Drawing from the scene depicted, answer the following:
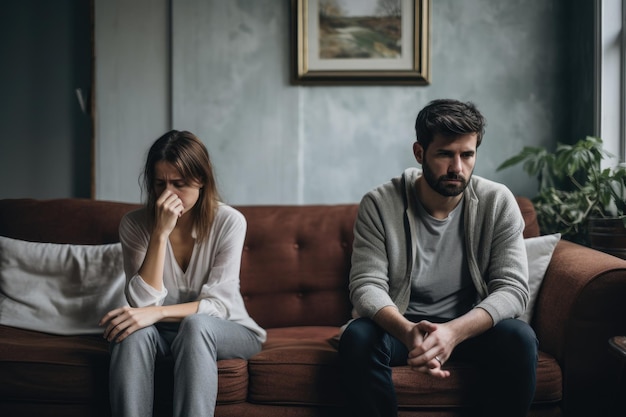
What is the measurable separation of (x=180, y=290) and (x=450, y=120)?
1.02 m

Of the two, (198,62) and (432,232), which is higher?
(198,62)

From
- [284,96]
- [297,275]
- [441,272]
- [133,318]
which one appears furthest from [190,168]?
[284,96]

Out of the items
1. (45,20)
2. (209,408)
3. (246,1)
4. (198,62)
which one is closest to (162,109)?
(198,62)

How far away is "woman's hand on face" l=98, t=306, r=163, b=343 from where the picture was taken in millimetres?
1719

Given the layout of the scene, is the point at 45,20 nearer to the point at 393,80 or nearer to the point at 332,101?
the point at 332,101

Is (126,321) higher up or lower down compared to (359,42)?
lower down

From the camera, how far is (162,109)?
2953mm

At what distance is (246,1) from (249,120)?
57 cm

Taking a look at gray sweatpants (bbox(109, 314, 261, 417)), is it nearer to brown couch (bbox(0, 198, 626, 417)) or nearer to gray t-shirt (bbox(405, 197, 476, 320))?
brown couch (bbox(0, 198, 626, 417))

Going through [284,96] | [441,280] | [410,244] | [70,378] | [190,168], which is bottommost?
[70,378]

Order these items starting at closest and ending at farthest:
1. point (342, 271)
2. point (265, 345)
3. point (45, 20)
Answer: point (265, 345), point (342, 271), point (45, 20)

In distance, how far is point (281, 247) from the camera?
2.34 metres

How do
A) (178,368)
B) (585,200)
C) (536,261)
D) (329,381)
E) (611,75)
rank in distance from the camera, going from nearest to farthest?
(178,368)
(329,381)
(536,261)
(585,200)
(611,75)

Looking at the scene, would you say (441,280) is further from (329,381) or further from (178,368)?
(178,368)
